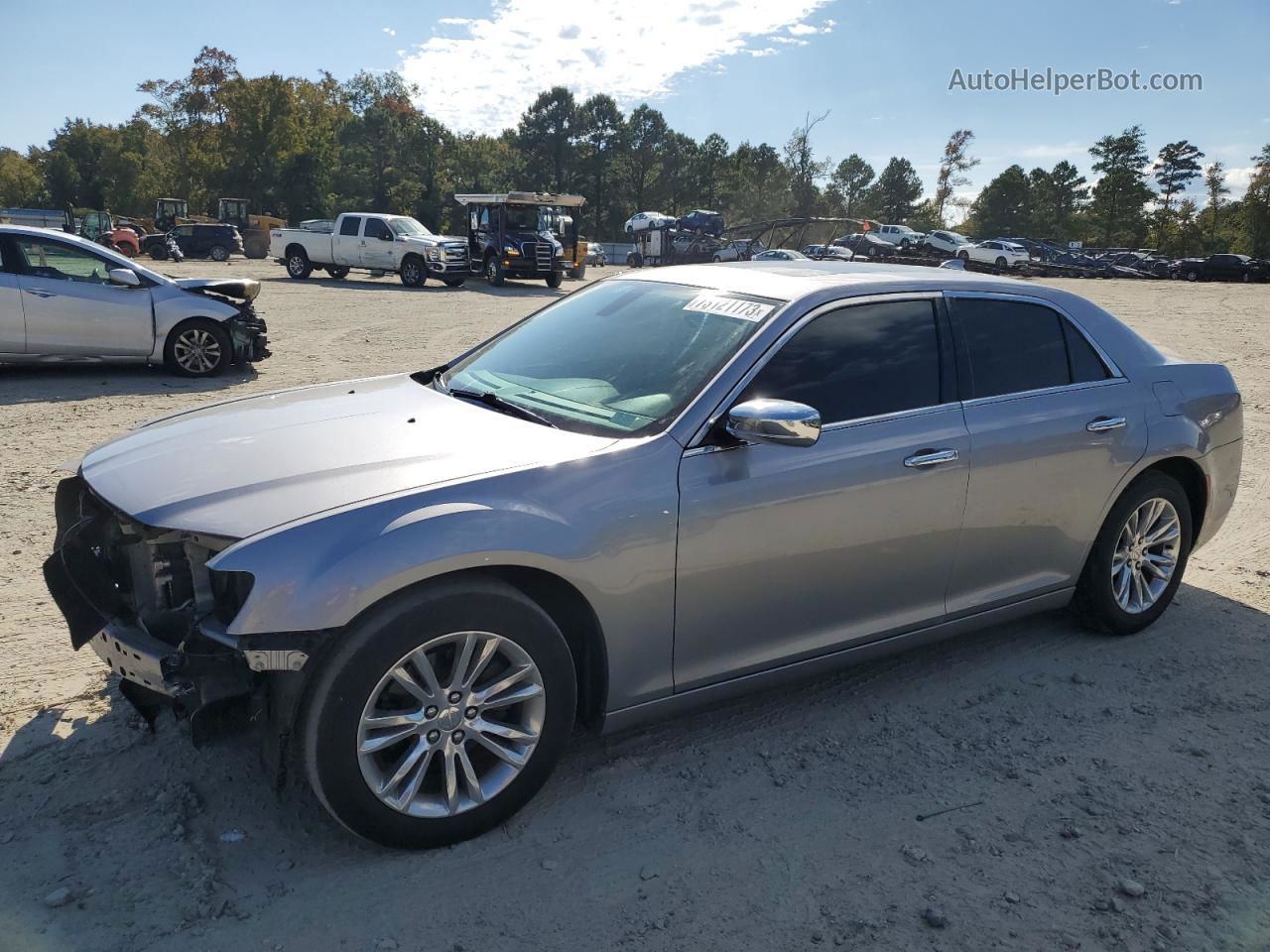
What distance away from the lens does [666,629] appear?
3010 mm

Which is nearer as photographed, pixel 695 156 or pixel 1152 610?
pixel 1152 610

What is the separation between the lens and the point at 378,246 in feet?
89.9

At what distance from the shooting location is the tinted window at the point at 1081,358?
4.18 meters

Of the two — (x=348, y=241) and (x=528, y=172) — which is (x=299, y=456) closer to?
(x=348, y=241)

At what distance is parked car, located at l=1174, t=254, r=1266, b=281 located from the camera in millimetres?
43000

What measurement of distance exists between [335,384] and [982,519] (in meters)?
2.83

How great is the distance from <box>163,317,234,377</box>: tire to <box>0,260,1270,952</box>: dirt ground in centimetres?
652

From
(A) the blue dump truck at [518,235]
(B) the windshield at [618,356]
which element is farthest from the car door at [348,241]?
(B) the windshield at [618,356]

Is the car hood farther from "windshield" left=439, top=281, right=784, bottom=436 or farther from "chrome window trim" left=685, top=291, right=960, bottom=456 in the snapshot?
"chrome window trim" left=685, top=291, right=960, bottom=456

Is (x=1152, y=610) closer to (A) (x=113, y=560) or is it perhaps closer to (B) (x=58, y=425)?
(A) (x=113, y=560)

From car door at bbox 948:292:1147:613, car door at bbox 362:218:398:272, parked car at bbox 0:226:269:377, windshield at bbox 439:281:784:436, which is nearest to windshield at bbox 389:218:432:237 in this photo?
car door at bbox 362:218:398:272

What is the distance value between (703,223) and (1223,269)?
24.3 metres

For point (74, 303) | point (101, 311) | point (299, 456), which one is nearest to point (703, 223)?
point (101, 311)

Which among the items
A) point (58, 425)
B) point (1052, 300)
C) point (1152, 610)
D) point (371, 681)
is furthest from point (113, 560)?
point (58, 425)
